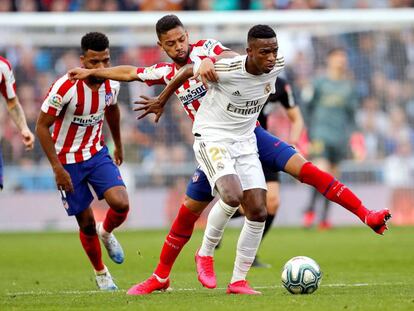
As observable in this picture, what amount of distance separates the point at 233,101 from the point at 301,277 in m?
1.57

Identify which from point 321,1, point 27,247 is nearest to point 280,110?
point 321,1

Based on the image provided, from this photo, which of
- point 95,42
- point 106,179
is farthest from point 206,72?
point 106,179

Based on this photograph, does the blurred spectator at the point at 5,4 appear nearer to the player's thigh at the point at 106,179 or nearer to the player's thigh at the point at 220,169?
the player's thigh at the point at 106,179

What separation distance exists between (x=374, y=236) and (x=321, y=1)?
7841mm

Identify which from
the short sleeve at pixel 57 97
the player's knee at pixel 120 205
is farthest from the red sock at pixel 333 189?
the short sleeve at pixel 57 97

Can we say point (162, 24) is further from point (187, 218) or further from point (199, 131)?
point (187, 218)

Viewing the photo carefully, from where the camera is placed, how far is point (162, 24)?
909 centimetres

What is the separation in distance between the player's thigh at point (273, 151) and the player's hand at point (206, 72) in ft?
2.88

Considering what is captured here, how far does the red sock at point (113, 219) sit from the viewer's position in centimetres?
1011

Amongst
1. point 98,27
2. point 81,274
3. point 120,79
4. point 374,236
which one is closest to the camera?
point 120,79

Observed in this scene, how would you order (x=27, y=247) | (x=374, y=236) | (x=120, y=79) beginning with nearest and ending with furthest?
(x=120, y=79) → (x=27, y=247) → (x=374, y=236)

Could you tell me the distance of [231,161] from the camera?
340 inches

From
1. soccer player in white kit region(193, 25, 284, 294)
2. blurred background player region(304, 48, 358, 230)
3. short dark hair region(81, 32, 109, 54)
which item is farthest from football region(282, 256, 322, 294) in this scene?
blurred background player region(304, 48, 358, 230)

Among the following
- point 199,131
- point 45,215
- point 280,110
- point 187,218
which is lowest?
point 45,215
